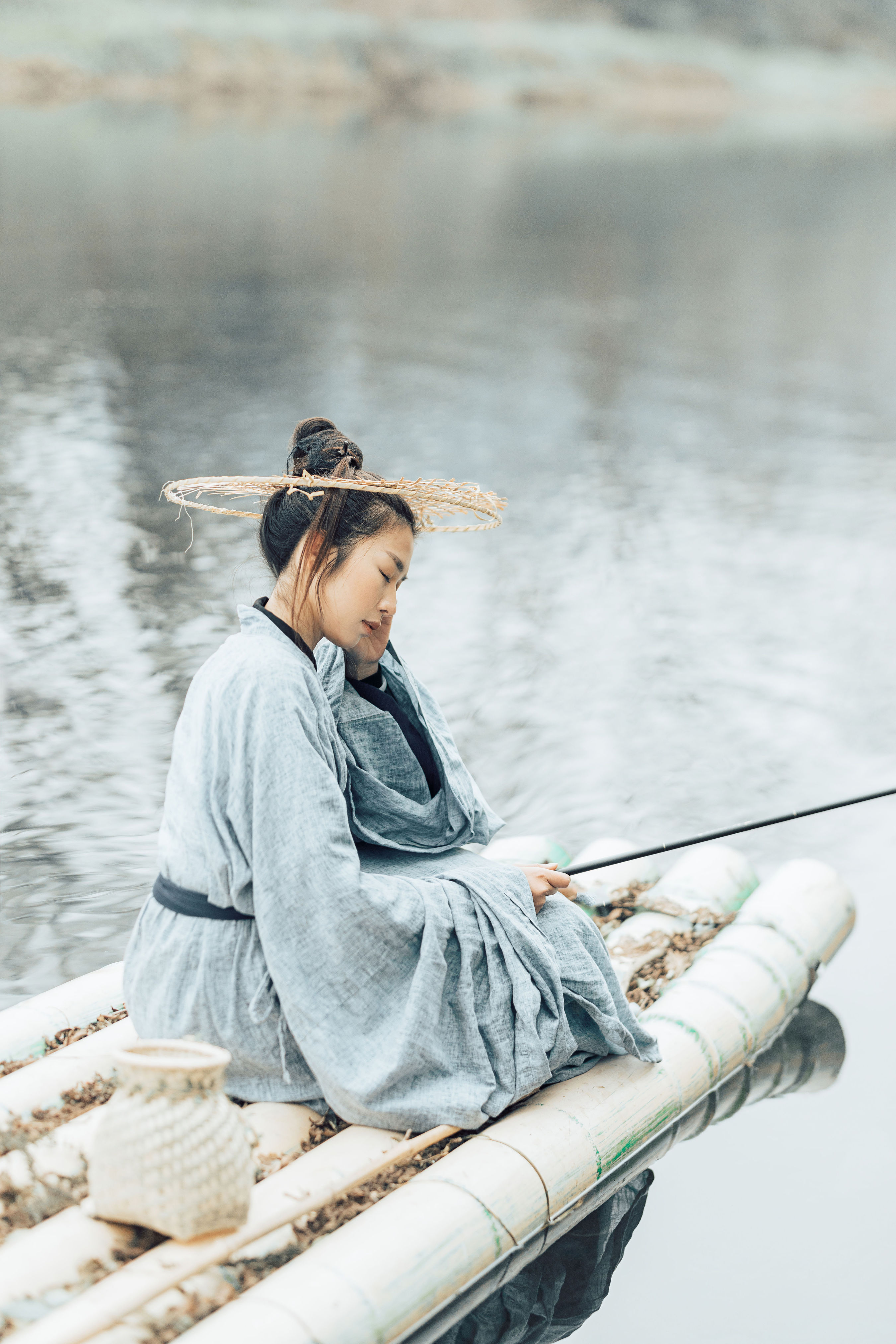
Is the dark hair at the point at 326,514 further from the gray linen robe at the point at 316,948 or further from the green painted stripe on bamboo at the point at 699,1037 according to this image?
the green painted stripe on bamboo at the point at 699,1037

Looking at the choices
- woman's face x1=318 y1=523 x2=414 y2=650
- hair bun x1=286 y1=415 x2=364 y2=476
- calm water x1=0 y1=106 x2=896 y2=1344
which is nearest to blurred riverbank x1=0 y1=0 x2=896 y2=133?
calm water x1=0 y1=106 x2=896 y2=1344

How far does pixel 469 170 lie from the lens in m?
22.7

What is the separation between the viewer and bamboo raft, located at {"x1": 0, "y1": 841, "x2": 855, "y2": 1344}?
1456mm

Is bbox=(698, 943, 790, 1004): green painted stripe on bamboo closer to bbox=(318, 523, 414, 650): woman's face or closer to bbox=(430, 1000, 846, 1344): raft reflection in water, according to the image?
bbox=(430, 1000, 846, 1344): raft reflection in water

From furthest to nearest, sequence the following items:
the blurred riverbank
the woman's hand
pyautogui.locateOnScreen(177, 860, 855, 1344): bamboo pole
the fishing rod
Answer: the blurred riverbank → the fishing rod → the woman's hand → pyautogui.locateOnScreen(177, 860, 855, 1344): bamboo pole

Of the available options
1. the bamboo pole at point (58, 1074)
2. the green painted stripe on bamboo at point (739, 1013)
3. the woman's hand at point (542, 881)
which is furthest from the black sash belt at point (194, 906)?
the green painted stripe on bamboo at point (739, 1013)

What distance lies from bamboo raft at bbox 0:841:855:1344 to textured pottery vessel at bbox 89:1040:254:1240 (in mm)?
46

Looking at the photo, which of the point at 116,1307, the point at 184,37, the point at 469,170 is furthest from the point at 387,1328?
the point at 469,170

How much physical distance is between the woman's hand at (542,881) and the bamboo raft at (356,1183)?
0.28 metres

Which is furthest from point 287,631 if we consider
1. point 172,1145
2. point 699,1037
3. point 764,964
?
point 764,964

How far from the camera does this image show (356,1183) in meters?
1.63

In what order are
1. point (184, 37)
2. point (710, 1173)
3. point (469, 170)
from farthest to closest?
1. point (469, 170)
2. point (184, 37)
3. point (710, 1173)

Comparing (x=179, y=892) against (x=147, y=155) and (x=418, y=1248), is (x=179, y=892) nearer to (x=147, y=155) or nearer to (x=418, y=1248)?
(x=418, y=1248)

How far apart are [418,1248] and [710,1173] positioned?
843mm
